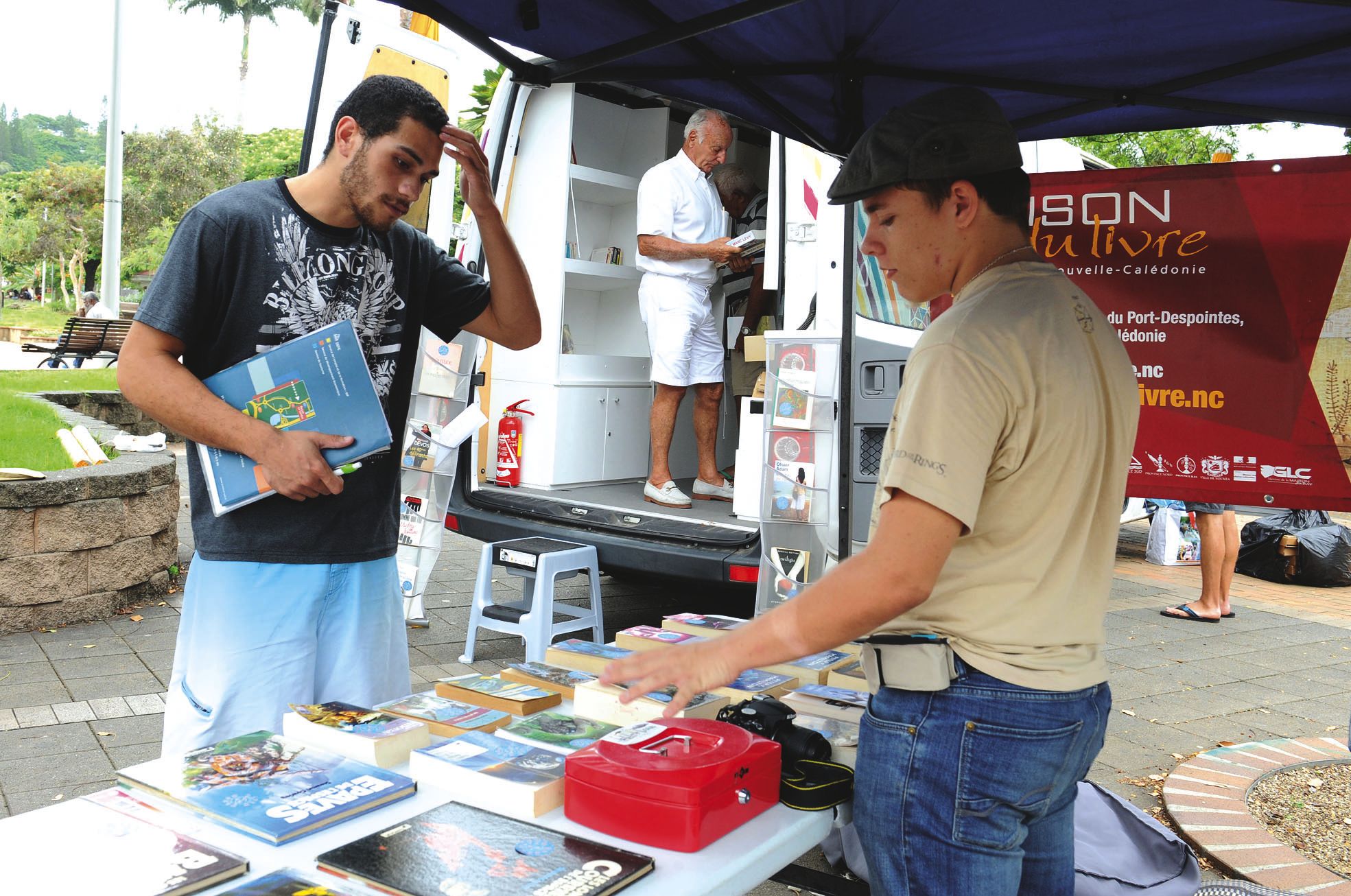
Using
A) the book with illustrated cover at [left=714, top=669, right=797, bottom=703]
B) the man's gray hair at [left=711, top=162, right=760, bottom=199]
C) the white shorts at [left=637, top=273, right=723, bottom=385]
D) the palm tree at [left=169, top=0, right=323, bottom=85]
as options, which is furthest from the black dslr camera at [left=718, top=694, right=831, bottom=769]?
the palm tree at [left=169, top=0, right=323, bottom=85]

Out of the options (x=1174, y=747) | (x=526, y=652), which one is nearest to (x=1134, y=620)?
(x=1174, y=747)

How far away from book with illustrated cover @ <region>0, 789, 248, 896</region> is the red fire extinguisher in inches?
162

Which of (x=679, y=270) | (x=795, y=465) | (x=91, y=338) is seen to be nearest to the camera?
(x=795, y=465)

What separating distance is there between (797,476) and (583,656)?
204 cm

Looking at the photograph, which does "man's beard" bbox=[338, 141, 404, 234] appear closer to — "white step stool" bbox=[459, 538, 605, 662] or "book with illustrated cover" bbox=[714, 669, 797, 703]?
"book with illustrated cover" bbox=[714, 669, 797, 703]

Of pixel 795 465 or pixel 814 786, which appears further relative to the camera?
pixel 795 465

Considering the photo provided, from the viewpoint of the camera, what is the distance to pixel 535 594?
4613 mm

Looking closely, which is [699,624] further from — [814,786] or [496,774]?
[496,774]

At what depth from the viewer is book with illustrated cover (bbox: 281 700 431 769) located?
1630 millimetres

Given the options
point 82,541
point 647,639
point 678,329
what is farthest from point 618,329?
point 647,639

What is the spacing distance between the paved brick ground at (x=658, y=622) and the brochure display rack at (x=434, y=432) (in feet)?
1.92

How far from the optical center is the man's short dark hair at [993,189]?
1.51m

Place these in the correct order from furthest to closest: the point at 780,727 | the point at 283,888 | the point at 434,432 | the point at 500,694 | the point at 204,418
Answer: the point at 434,432
the point at 500,694
the point at 204,418
the point at 780,727
the point at 283,888

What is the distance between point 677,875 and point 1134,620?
6071mm
